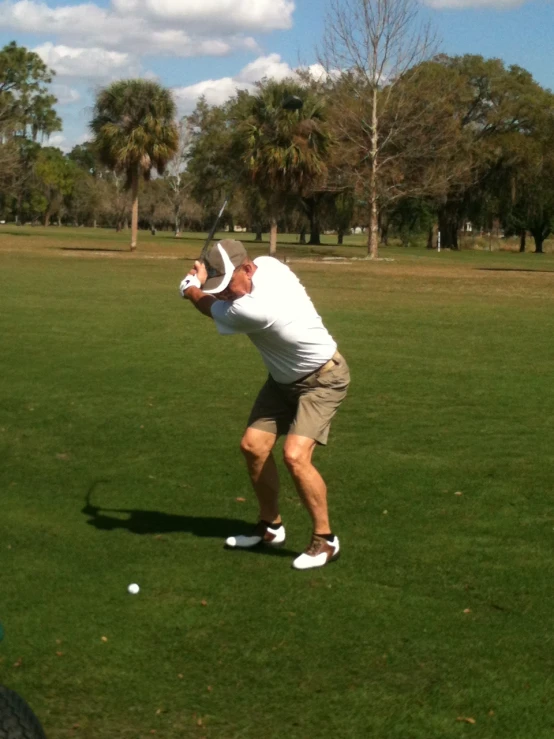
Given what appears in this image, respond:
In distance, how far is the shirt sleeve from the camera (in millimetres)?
6199

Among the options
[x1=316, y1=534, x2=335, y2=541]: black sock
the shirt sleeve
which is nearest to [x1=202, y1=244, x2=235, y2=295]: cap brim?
the shirt sleeve

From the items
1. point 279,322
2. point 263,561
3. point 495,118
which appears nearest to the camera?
point 279,322

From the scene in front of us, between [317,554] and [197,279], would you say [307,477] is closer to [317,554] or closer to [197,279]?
[317,554]

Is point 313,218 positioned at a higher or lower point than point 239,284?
higher

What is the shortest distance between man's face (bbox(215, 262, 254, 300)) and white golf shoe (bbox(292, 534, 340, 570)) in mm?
1535

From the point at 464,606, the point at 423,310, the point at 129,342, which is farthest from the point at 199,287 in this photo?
the point at 423,310

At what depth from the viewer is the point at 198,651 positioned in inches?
208

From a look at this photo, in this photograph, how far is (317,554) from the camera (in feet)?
21.5

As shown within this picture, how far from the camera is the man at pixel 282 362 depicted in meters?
6.24

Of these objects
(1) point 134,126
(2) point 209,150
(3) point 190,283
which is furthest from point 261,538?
(2) point 209,150

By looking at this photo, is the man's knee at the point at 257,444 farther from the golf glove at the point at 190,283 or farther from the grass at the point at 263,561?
the golf glove at the point at 190,283

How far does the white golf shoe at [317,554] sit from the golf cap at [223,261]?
5.35ft

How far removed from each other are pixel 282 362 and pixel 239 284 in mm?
625

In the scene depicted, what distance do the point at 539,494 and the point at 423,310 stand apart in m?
16.8
